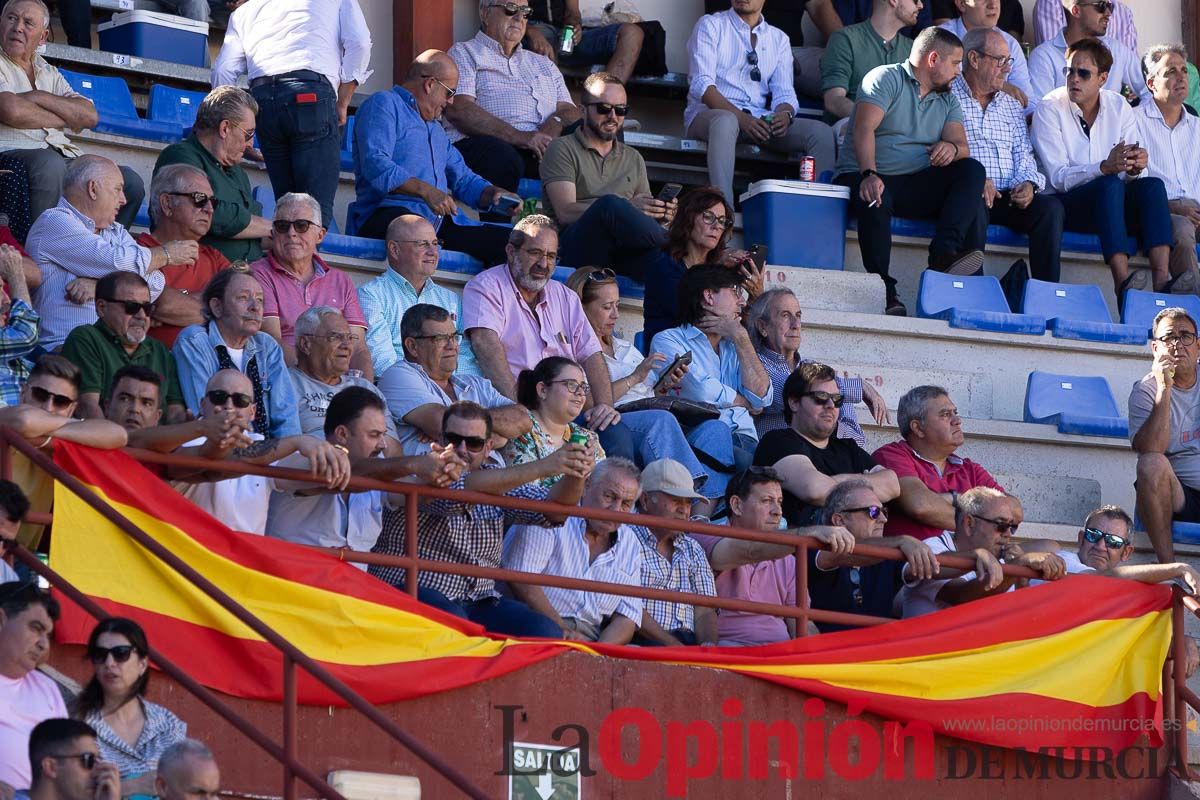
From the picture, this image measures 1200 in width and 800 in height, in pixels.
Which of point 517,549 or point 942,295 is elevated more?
Answer: point 942,295

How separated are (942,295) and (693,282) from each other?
193 cm

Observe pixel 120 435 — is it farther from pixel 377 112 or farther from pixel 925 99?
pixel 925 99

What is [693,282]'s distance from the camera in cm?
1048

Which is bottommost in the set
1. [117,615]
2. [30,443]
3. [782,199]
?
[117,615]

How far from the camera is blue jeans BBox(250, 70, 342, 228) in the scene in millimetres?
10578

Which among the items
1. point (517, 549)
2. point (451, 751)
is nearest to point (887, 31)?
point (517, 549)

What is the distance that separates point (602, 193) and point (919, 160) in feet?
6.32

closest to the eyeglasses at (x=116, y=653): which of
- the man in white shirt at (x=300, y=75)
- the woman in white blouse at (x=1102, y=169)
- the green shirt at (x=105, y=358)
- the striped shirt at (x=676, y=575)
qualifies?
the green shirt at (x=105, y=358)

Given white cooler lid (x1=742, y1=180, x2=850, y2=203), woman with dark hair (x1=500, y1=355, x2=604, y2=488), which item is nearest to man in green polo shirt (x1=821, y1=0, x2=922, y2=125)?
white cooler lid (x1=742, y1=180, x2=850, y2=203)

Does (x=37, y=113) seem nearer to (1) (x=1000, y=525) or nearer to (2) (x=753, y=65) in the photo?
(1) (x=1000, y=525)

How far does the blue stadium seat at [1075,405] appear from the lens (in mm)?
11195

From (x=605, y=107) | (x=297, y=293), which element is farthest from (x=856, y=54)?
(x=297, y=293)

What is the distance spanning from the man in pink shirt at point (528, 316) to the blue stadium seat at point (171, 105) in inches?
101

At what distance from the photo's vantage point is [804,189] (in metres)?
12.0
